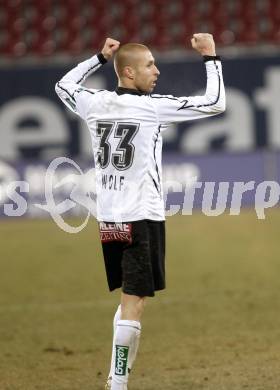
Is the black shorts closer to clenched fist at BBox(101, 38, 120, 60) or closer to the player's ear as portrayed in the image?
the player's ear

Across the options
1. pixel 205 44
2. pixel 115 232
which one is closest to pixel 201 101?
pixel 205 44

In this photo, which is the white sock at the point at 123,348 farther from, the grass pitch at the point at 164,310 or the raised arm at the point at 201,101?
the raised arm at the point at 201,101

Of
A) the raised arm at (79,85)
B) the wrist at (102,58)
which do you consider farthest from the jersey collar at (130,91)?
the wrist at (102,58)

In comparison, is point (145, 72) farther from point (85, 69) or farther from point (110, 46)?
point (85, 69)

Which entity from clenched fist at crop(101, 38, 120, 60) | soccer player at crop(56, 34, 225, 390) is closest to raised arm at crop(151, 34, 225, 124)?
soccer player at crop(56, 34, 225, 390)

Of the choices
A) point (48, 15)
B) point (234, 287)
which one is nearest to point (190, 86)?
point (48, 15)

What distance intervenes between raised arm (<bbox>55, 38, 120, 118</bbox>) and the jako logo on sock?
1.56 metres

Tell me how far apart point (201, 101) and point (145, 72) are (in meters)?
0.40

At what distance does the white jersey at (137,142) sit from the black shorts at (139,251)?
0.06 m

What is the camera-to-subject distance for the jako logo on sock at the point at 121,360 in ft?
20.1

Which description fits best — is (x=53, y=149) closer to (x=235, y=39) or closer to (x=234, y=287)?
(x=235, y=39)

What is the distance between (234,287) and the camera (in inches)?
460

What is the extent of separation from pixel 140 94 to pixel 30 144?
10.7 m

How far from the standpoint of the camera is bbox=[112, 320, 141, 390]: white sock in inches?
240
